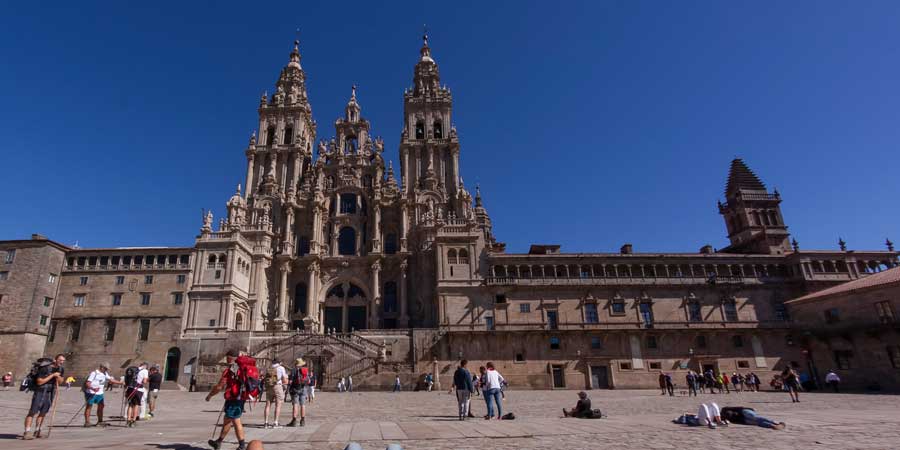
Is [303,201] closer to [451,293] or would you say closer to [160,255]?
[160,255]

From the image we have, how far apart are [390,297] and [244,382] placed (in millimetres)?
44424

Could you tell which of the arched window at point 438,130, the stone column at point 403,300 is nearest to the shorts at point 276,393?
the stone column at point 403,300

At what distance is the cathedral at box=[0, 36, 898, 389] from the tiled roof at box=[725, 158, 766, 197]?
0.81 feet

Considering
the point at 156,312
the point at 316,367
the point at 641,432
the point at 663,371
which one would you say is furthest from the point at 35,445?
the point at 663,371

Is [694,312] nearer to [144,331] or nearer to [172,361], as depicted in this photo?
[172,361]

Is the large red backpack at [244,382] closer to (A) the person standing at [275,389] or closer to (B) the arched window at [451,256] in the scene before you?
(A) the person standing at [275,389]

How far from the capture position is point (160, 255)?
4684cm

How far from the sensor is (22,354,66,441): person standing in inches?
408

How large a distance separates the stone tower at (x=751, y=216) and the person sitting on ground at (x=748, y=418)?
45.1 meters

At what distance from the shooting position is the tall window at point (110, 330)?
44.0 m

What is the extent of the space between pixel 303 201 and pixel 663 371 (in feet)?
140

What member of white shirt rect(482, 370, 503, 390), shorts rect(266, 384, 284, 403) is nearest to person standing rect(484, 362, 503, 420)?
white shirt rect(482, 370, 503, 390)

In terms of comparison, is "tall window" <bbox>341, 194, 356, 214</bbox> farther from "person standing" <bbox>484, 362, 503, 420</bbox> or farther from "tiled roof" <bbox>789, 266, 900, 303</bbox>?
"tiled roof" <bbox>789, 266, 900, 303</bbox>

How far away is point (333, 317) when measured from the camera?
172ft
